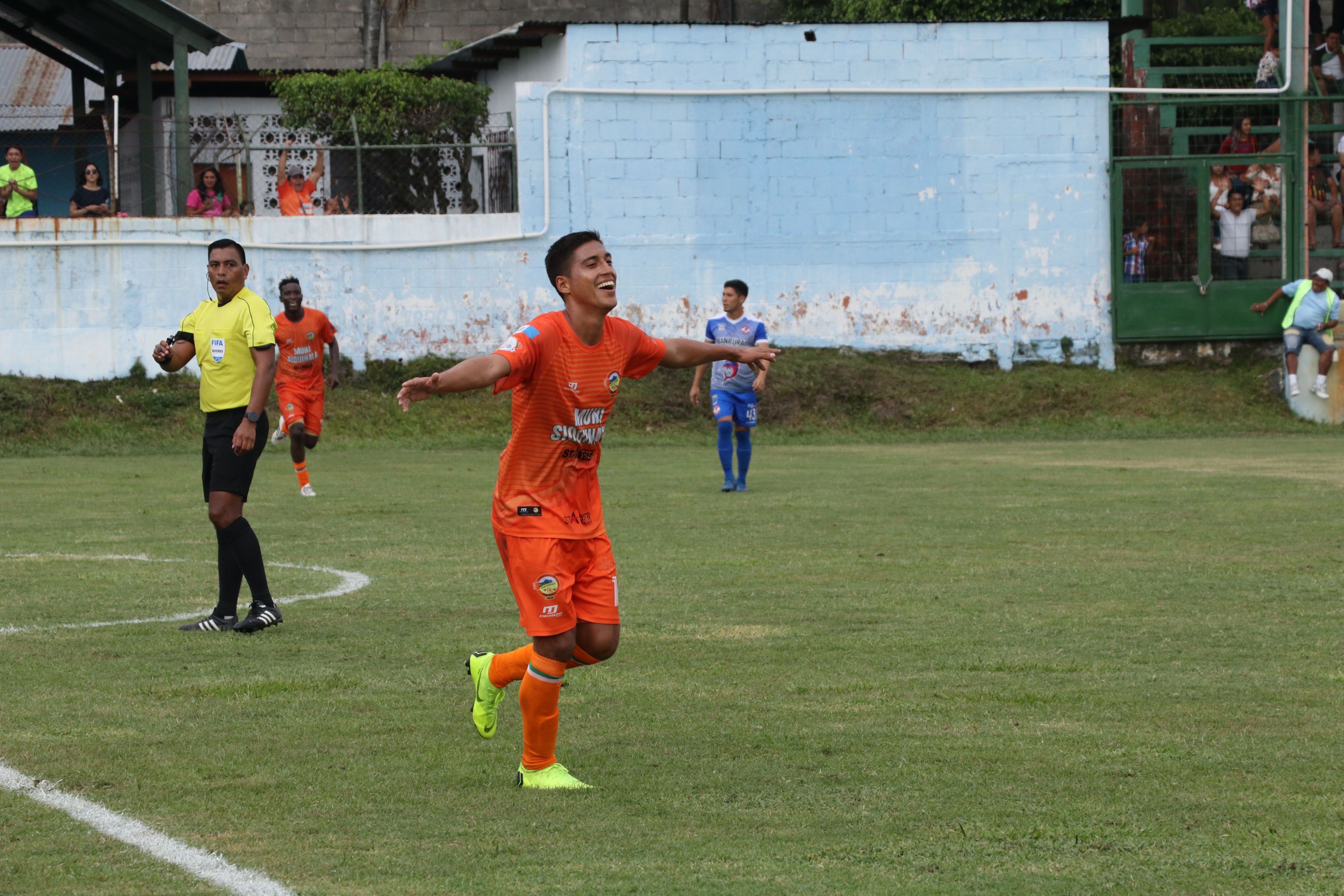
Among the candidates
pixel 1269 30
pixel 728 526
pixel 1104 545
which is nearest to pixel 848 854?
pixel 1104 545

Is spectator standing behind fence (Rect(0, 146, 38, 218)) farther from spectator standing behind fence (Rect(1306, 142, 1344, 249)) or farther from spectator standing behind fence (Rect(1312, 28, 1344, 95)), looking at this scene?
spectator standing behind fence (Rect(1312, 28, 1344, 95))

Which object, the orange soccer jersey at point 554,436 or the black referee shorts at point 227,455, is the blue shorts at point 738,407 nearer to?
the black referee shorts at point 227,455

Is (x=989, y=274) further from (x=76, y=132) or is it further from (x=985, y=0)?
(x=76, y=132)

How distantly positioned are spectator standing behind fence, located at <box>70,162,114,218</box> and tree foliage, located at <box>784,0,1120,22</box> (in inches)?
558

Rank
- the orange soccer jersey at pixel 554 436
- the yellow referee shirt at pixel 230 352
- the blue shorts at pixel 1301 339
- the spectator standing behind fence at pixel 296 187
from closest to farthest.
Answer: the orange soccer jersey at pixel 554 436 < the yellow referee shirt at pixel 230 352 < the spectator standing behind fence at pixel 296 187 < the blue shorts at pixel 1301 339

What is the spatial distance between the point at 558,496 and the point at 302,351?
1267 centimetres

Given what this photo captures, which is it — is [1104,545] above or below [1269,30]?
below

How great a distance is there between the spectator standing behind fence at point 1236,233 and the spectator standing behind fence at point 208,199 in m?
16.3

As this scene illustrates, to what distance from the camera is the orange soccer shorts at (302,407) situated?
17859 millimetres

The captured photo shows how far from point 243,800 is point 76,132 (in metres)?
22.4

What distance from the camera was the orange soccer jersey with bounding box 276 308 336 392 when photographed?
58.7 feet

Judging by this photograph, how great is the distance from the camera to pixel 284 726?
6488mm

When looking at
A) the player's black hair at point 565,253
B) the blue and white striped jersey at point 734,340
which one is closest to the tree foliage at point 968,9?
the blue and white striped jersey at point 734,340

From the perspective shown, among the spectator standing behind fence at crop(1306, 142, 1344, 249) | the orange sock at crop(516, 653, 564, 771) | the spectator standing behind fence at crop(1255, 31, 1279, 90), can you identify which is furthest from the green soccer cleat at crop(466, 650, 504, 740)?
the spectator standing behind fence at crop(1255, 31, 1279, 90)
